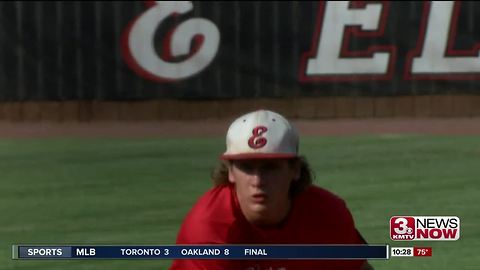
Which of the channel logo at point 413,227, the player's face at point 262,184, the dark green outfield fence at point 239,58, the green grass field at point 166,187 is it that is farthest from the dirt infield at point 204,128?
the player's face at point 262,184

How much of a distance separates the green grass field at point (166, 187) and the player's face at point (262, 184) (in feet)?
16.5

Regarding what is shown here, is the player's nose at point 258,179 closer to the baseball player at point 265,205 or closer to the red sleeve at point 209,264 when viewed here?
the baseball player at point 265,205

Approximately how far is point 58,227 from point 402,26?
416 inches

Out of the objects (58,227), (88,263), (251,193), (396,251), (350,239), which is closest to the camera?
(251,193)

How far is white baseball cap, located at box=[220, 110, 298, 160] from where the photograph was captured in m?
5.66

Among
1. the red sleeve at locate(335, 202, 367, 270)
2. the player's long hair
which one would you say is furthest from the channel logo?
the player's long hair

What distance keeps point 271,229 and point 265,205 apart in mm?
336

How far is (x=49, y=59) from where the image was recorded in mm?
22297

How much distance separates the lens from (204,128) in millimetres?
21516

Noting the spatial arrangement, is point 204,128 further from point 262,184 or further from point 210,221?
point 262,184

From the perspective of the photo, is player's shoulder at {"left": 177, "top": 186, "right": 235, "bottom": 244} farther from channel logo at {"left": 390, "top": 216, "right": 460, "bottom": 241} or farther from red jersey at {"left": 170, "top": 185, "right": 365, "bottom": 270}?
channel logo at {"left": 390, "top": 216, "right": 460, "bottom": 241}

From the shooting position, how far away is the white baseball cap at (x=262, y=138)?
5.66 m

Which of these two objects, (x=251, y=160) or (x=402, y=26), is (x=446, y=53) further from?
(x=251, y=160)

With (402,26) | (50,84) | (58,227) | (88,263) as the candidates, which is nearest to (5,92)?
(50,84)
